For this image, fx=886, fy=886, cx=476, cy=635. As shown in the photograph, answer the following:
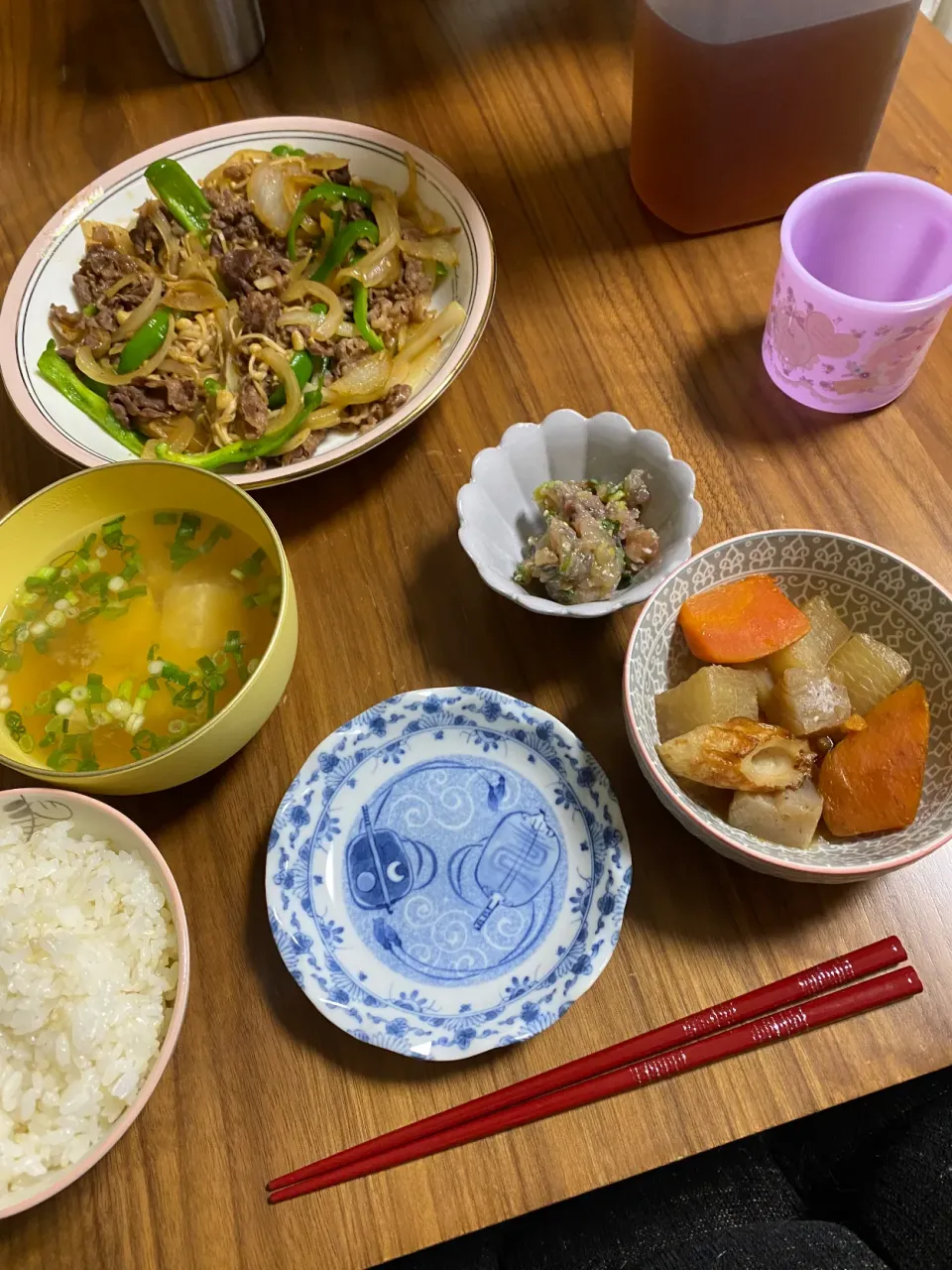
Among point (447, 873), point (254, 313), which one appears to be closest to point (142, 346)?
point (254, 313)

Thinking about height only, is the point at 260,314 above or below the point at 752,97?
below

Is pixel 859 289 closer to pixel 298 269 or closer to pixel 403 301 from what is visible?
pixel 403 301

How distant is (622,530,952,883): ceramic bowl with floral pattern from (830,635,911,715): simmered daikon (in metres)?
0.04

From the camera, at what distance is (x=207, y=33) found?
1694 millimetres

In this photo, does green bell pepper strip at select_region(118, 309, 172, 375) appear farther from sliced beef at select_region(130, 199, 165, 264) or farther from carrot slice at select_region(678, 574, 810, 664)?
carrot slice at select_region(678, 574, 810, 664)

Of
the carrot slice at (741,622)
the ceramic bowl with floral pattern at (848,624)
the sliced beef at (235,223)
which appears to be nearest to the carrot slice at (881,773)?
the ceramic bowl with floral pattern at (848,624)

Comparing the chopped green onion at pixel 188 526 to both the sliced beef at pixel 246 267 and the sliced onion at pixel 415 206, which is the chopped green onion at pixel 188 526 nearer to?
the sliced beef at pixel 246 267

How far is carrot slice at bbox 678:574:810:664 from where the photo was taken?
1019 millimetres

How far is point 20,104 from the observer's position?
1.79m

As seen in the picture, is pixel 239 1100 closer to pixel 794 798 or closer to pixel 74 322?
pixel 794 798

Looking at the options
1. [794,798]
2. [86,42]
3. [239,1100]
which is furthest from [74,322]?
[794,798]

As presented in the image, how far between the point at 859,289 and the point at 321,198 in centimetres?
84

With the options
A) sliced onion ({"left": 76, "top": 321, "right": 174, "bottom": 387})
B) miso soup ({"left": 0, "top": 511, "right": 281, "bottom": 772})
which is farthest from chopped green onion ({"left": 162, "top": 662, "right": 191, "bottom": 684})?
sliced onion ({"left": 76, "top": 321, "right": 174, "bottom": 387})

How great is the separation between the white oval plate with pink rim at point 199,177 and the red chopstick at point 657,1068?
2.64 ft
